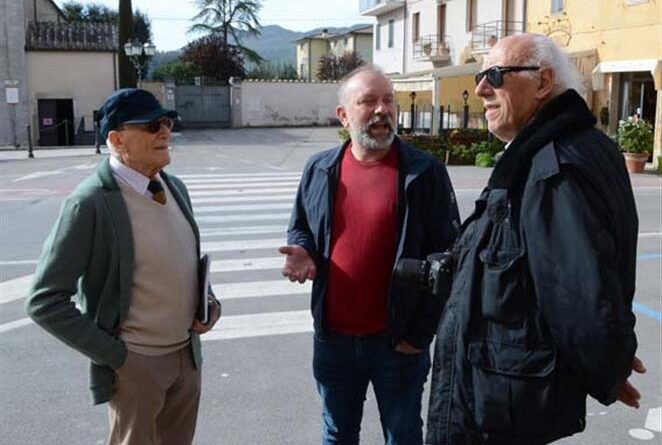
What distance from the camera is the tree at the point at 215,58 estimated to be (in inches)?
1991

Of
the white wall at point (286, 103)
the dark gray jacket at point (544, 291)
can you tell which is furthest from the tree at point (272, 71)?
the dark gray jacket at point (544, 291)

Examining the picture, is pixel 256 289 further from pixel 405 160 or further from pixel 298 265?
pixel 405 160

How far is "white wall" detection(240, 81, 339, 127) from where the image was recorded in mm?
42562

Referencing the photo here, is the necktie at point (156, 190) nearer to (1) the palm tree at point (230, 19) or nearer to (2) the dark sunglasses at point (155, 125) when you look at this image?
(2) the dark sunglasses at point (155, 125)

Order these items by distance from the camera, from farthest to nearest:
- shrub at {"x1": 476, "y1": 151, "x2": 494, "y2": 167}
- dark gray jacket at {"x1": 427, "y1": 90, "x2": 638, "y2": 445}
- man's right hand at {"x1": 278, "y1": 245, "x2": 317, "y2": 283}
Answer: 1. shrub at {"x1": 476, "y1": 151, "x2": 494, "y2": 167}
2. man's right hand at {"x1": 278, "y1": 245, "x2": 317, "y2": 283}
3. dark gray jacket at {"x1": 427, "y1": 90, "x2": 638, "y2": 445}

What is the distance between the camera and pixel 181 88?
4231cm

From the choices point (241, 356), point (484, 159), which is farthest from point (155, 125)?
point (484, 159)

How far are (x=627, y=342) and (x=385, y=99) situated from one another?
146cm

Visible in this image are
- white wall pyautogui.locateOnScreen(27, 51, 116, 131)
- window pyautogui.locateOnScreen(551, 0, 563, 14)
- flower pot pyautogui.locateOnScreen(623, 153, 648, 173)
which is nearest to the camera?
flower pot pyautogui.locateOnScreen(623, 153, 648, 173)

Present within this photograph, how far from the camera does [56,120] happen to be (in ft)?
111

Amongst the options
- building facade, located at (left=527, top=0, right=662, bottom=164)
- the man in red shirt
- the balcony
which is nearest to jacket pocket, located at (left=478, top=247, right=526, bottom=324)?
the man in red shirt

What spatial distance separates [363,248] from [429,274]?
45 cm

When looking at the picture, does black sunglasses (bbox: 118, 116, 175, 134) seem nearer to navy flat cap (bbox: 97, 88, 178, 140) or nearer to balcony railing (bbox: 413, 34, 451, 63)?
navy flat cap (bbox: 97, 88, 178, 140)

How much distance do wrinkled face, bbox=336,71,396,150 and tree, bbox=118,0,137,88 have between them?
105 ft
